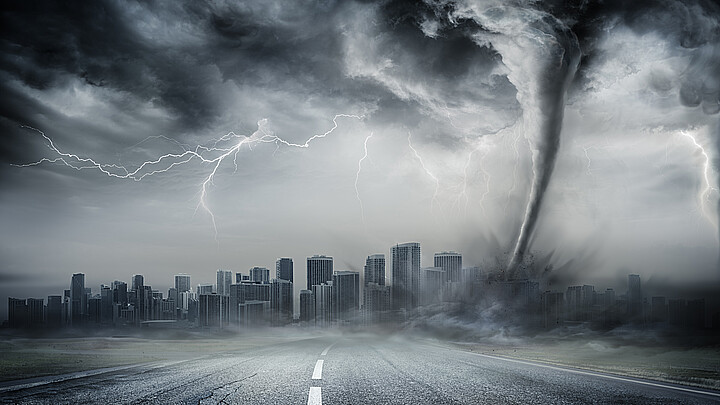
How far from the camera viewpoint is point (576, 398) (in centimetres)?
805

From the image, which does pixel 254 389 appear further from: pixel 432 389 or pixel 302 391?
pixel 432 389

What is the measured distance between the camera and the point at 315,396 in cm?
785

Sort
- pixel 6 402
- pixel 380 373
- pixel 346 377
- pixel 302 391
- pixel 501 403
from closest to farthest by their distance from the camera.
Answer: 1. pixel 501 403
2. pixel 6 402
3. pixel 302 391
4. pixel 346 377
5. pixel 380 373

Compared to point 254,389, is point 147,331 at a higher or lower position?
lower

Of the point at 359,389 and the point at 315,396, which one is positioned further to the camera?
the point at 359,389

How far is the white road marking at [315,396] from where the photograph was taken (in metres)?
7.25

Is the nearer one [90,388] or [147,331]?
[90,388]

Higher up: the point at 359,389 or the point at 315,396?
the point at 315,396

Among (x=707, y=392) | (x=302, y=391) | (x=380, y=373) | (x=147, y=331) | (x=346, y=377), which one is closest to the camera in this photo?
(x=302, y=391)

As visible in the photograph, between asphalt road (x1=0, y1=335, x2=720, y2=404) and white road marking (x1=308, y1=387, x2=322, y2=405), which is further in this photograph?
asphalt road (x1=0, y1=335, x2=720, y2=404)

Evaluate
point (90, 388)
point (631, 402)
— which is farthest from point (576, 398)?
point (90, 388)

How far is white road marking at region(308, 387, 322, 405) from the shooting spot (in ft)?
23.8

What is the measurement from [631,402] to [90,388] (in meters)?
9.64

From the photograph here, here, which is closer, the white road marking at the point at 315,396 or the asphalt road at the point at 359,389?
the white road marking at the point at 315,396
